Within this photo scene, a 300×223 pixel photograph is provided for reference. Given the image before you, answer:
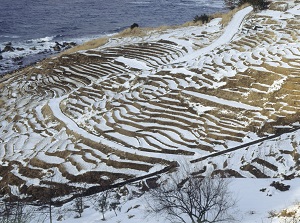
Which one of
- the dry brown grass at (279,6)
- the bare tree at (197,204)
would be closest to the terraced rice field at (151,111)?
the bare tree at (197,204)

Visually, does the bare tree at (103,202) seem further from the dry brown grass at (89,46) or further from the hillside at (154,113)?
the dry brown grass at (89,46)

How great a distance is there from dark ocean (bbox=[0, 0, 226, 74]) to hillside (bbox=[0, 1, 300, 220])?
8.67 m

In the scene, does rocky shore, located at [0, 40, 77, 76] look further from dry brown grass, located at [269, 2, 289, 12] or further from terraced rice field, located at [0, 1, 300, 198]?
dry brown grass, located at [269, 2, 289, 12]

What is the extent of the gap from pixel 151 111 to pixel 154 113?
276 millimetres

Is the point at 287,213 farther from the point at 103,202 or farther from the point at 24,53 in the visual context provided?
the point at 24,53

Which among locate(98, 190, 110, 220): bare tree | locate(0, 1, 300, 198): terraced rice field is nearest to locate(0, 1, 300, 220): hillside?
locate(0, 1, 300, 198): terraced rice field

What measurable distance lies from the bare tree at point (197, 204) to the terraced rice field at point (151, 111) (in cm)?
309

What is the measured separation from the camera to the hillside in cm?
1645

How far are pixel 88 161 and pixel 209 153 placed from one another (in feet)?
15.8

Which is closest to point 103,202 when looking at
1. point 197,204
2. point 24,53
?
point 197,204

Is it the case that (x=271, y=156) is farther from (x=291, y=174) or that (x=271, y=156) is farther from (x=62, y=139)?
(x=62, y=139)

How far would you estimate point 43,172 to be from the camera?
16938 millimetres

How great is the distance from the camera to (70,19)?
46000 millimetres

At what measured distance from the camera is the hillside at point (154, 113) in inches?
648
